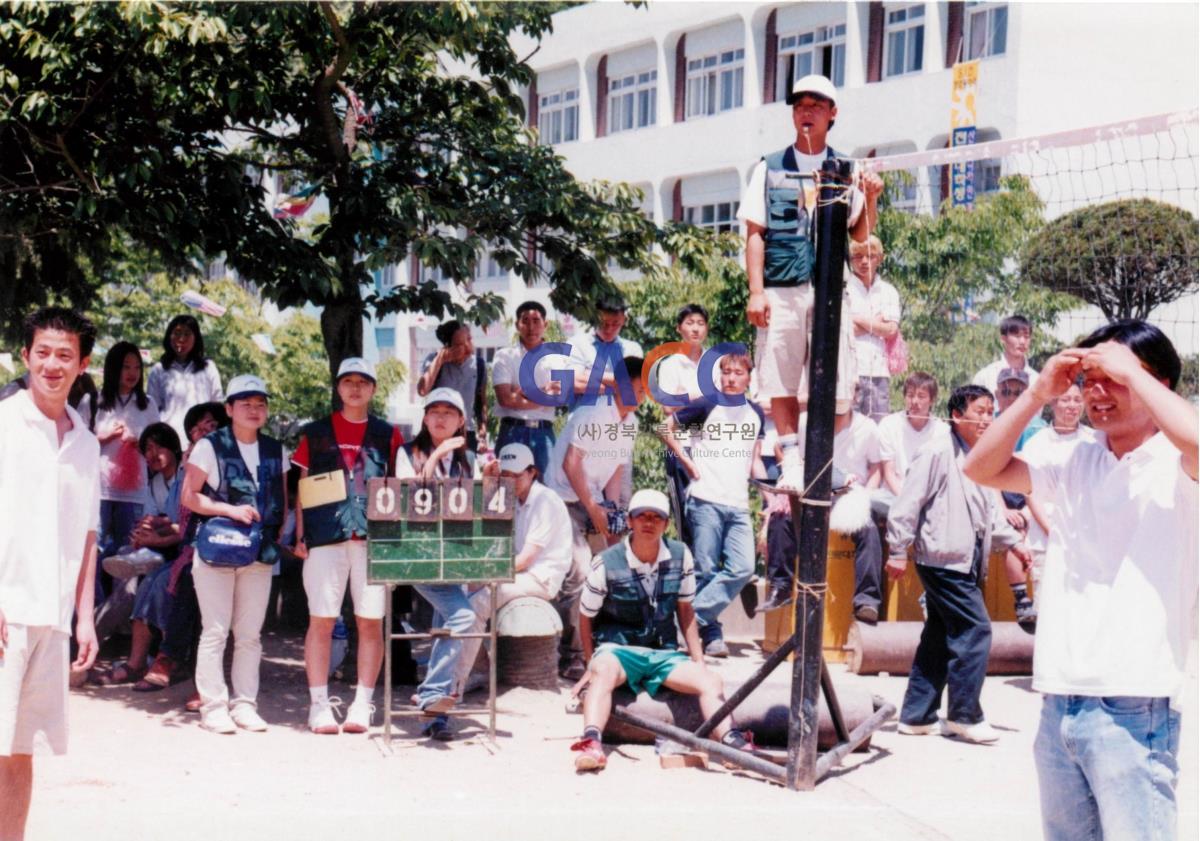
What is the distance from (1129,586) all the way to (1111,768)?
1.70 ft

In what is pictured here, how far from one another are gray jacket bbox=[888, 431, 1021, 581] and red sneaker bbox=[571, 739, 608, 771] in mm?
2381

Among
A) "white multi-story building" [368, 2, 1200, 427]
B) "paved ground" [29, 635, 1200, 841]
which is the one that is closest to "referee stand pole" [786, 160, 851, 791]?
"paved ground" [29, 635, 1200, 841]

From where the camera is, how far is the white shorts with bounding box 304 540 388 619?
8406mm

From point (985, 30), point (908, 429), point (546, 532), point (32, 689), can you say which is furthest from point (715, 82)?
point (32, 689)

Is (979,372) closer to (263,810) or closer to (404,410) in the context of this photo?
(263,810)

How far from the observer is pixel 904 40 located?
2931 cm

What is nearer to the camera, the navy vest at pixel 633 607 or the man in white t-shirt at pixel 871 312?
the navy vest at pixel 633 607

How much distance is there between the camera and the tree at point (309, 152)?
9.23m

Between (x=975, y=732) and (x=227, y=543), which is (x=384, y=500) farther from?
(x=975, y=732)

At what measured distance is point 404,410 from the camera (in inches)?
1695

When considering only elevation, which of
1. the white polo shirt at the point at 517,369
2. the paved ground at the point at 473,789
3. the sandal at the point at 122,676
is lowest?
the paved ground at the point at 473,789

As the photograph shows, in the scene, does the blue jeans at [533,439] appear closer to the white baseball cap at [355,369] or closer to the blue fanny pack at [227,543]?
the white baseball cap at [355,369]

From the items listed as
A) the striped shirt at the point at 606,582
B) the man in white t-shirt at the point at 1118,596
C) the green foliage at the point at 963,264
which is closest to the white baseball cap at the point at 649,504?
the striped shirt at the point at 606,582

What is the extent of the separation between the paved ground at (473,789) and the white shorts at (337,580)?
2.56ft
